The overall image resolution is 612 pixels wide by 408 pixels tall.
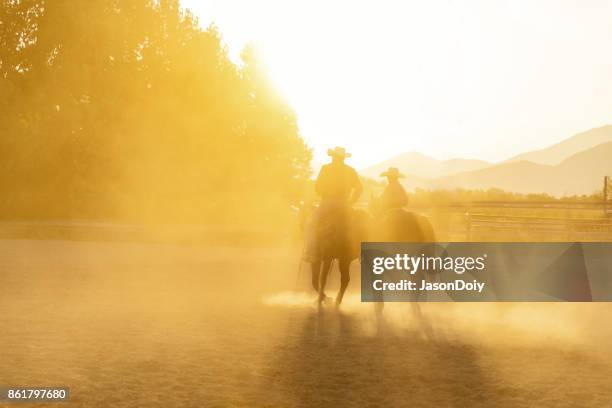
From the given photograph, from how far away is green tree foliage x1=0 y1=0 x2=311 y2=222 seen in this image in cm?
4159

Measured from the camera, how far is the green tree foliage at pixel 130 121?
136 feet

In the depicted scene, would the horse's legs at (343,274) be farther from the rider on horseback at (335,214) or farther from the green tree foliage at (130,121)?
the green tree foliage at (130,121)

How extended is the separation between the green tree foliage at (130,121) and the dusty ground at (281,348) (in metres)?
26.7

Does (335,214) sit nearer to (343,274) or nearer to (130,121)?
(343,274)

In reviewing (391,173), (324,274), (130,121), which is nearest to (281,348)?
(324,274)

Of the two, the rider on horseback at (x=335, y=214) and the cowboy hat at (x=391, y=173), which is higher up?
the cowboy hat at (x=391, y=173)

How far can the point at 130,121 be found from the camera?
42.0 meters

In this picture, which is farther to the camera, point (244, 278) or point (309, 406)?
point (244, 278)

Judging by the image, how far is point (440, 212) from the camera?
102 ft

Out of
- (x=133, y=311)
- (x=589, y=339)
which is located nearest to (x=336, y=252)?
(x=133, y=311)

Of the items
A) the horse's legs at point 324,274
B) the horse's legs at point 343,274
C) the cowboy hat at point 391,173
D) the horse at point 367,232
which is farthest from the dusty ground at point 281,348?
the cowboy hat at point 391,173

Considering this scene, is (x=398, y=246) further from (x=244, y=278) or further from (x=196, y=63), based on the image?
(x=196, y=63)

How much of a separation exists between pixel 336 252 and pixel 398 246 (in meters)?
0.94

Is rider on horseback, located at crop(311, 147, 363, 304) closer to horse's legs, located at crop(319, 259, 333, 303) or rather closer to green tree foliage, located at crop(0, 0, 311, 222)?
horse's legs, located at crop(319, 259, 333, 303)
